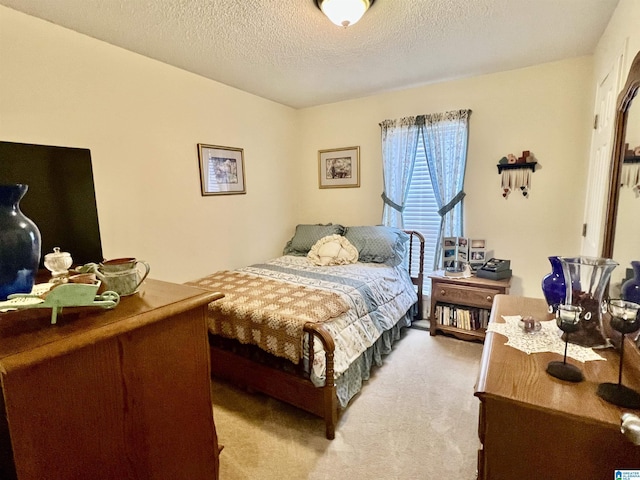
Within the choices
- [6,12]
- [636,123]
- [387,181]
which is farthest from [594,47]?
[6,12]

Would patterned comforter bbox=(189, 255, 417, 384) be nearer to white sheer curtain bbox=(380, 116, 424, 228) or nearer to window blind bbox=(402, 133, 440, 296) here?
window blind bbox=(402, 133, 440, 296)

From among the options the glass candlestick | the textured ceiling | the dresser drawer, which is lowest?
the dresser drawer

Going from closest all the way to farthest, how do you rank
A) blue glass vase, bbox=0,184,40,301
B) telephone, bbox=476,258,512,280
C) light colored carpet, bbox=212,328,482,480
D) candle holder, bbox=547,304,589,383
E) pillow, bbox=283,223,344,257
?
blue glass vase, bbox=0,184,40,301
candle holder, bbox=547,304,589,383
light colored carpet, bbox=212,328,482,480
telephone, bbox=476,258,512,280
pillow, bbox=283,223,344,257

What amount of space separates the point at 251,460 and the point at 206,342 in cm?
115

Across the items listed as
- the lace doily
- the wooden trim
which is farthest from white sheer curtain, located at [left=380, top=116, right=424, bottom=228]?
the lace doily

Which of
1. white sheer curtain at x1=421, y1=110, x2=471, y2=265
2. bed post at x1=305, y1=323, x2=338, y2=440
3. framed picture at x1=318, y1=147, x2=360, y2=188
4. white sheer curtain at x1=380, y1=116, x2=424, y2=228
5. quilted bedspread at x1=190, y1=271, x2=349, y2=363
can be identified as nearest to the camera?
bed post at x1=305, y1=323, x2=338, y2=440

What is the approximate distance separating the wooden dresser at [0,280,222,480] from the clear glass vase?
4.37 ft

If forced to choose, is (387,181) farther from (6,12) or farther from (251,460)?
(6,12)

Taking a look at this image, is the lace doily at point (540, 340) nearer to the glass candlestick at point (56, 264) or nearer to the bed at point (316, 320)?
the bed at point (316, 320)

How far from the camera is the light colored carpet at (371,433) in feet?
5.36

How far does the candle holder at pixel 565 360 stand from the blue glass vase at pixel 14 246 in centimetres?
153

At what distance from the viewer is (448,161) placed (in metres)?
3.17

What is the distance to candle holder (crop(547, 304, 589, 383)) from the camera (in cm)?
100

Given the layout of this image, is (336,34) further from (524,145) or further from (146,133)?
(524,145)
